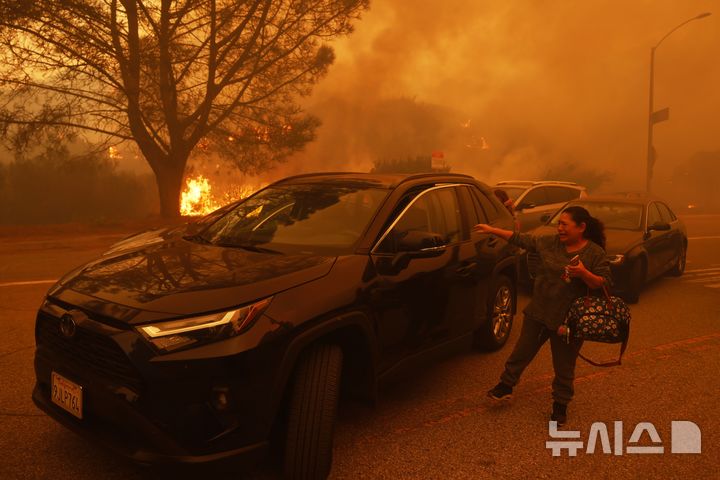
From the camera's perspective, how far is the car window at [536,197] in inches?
472

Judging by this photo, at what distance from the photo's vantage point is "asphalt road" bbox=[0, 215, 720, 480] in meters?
2.96

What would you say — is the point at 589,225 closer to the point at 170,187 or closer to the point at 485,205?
the point at 485,205

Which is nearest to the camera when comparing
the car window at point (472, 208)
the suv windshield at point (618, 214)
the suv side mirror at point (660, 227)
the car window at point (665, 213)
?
the car window at point (472, 208)

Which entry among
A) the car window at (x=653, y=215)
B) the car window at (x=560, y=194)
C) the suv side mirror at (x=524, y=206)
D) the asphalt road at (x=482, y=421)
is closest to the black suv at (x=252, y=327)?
the asphalt road at (x=482, y=421)

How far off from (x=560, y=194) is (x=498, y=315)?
842 cm

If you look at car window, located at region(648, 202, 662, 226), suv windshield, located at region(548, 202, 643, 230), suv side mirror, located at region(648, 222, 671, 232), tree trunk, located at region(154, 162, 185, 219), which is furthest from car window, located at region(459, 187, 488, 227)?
tree trunk, located at region(154, 162, 185, 219)

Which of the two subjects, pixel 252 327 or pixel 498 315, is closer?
pixel 252 327

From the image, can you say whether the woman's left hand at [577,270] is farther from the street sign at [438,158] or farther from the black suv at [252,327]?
the street sign at [438,158]

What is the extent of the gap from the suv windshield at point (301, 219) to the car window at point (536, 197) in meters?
8.83

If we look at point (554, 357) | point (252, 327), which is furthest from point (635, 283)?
point (252, 327)

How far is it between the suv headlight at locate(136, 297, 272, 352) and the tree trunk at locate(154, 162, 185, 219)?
1863 centimetres

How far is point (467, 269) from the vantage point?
404 cm

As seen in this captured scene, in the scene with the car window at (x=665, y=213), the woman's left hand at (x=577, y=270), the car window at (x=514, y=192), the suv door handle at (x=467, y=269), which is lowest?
the suv door handle at (x=467, y=269)

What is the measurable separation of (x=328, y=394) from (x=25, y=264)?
9115 millimetres
